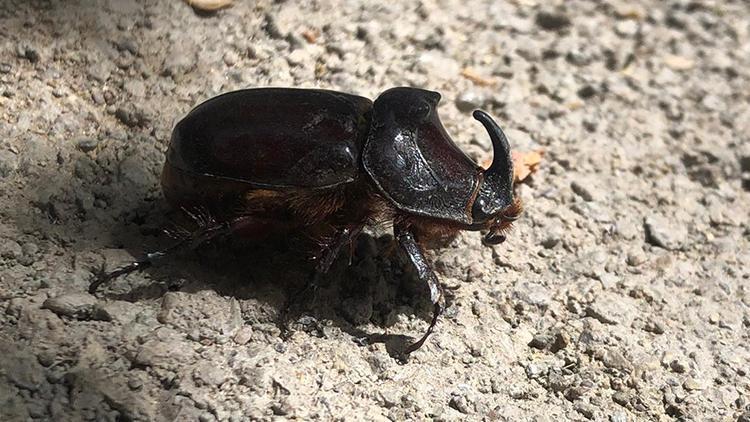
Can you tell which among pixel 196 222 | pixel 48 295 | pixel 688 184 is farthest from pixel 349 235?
pixel 688 184

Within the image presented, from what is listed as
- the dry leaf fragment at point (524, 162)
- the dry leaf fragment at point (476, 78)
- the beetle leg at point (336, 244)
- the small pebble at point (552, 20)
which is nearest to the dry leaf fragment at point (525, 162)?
the dry leaf fragment at point (524, 162)

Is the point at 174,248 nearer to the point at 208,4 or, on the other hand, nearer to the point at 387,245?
the point at 387,245

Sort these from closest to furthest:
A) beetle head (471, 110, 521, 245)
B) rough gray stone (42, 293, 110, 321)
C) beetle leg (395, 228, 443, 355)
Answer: rough gray stone (42, 293, 110, 321), beetle leg (395, 228, 443, 355), beetle head (471, 110, 521, 245)

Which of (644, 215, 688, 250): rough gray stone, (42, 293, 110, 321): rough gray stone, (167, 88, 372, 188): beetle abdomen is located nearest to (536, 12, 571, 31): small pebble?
(644, 215, 688, 250): rough gray stone

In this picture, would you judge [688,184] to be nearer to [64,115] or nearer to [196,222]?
[196,222]

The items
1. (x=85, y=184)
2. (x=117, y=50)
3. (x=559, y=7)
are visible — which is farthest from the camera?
(x=559, y=7)

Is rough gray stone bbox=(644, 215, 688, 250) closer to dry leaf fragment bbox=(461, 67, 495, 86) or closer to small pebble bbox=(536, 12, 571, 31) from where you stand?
dry leaf fragment bbox=(461, 67, 495, 86)

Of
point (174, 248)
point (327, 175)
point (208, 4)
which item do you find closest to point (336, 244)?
point (327, 175)
